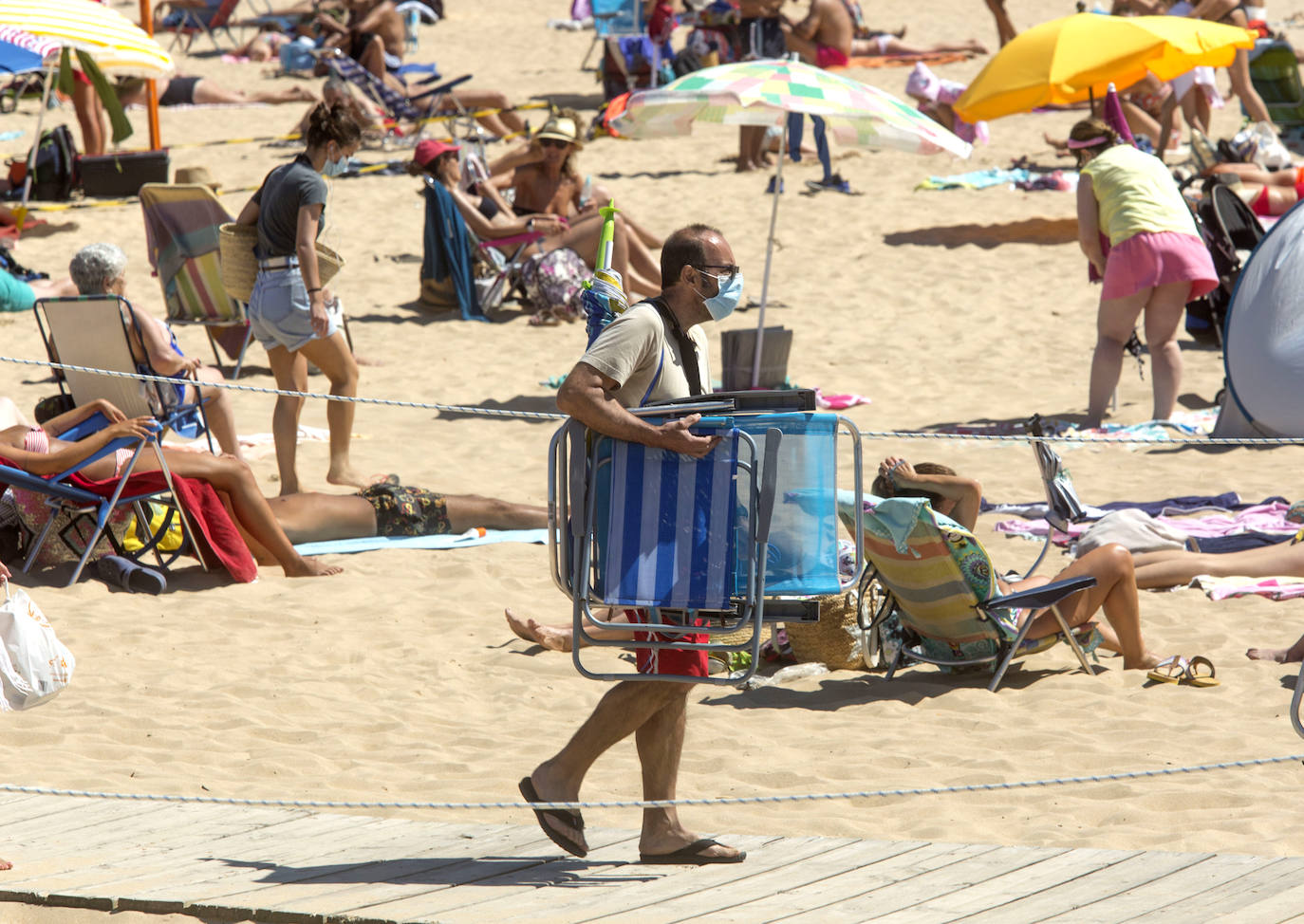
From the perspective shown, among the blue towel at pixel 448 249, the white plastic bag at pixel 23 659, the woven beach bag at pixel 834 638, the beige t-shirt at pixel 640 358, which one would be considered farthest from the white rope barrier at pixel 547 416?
the blue towel at pixel 448 249

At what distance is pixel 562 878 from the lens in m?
3.36

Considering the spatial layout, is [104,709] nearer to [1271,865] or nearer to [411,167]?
[1271,865]

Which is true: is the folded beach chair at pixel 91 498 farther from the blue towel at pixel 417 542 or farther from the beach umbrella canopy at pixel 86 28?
the beach umbrella canopy at pixel 86 28

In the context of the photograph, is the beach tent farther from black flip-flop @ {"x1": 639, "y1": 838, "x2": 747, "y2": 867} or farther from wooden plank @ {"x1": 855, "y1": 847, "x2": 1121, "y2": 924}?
black flip-flop @ {"x1": 639, "y1": 838, "x2": 747, "y2": 867}

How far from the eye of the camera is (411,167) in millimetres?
10766

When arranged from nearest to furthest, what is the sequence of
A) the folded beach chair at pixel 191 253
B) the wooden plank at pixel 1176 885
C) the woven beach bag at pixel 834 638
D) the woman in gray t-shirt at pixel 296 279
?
the wooden plank at pixel 1176 885
the woven beach bag at pixel 834 638
the woman in gray t-shirt at pixel 296 279
the folded beach chair at pixel 191 253

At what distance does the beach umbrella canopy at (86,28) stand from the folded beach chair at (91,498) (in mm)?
5622

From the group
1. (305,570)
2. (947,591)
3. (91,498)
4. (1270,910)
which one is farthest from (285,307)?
(1270,910)

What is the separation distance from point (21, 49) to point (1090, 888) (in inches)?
409

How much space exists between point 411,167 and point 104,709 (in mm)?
6588

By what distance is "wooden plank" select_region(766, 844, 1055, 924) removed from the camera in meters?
3.06

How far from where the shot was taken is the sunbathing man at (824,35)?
1611cm

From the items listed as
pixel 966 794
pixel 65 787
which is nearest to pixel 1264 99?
pixel 966 794

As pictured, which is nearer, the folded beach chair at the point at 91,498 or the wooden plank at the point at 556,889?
the wooden plank at the point at 556,889
